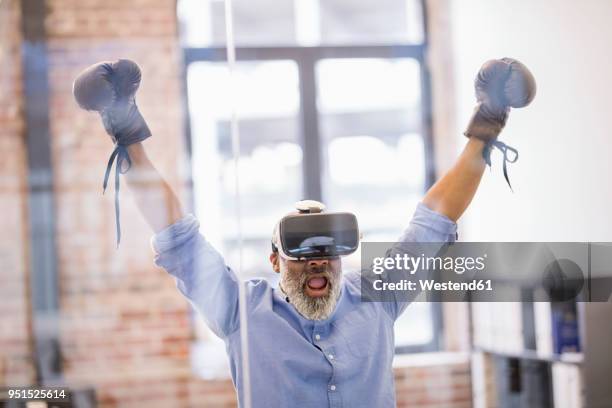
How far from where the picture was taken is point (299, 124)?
1.99 meters

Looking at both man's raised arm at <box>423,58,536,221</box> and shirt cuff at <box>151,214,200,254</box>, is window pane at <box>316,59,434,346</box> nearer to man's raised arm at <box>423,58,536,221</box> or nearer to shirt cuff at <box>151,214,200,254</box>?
man's raised arm at <box>423,58,536,221</box>

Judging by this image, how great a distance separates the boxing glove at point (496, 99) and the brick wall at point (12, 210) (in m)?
1.28

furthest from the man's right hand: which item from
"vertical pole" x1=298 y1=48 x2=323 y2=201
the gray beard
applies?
the gray beard

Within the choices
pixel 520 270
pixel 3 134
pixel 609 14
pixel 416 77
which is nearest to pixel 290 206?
pixel 416 77

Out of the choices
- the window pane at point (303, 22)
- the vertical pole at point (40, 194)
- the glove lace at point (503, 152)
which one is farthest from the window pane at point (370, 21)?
the vertical pole at point (40, 194)

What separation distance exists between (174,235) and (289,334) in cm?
39

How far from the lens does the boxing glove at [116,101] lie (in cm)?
176

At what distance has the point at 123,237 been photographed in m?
1.94

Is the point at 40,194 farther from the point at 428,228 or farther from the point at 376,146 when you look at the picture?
the point at 428,228

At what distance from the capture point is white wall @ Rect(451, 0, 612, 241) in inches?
74.5

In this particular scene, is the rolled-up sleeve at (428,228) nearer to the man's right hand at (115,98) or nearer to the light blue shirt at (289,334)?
the light blue shirt at (289,334)

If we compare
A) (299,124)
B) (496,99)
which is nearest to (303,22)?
(299,124)

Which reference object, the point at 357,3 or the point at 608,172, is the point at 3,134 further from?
the point at 608,172

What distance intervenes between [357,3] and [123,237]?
102 cm
